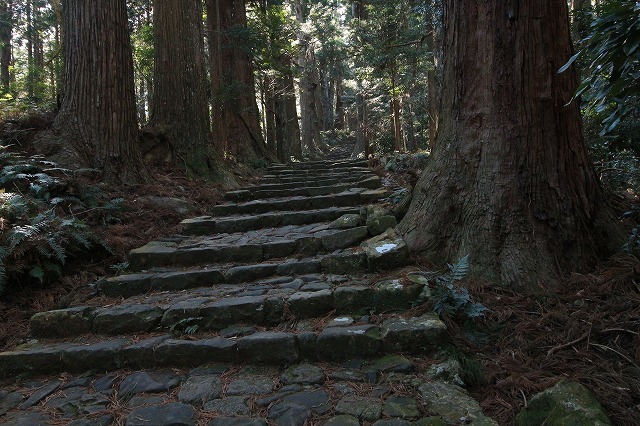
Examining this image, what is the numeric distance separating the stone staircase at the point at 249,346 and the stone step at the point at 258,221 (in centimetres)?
95

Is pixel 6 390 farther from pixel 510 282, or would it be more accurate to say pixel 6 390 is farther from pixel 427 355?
pixel 510 282

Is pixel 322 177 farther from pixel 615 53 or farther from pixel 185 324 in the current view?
pixel 615 53

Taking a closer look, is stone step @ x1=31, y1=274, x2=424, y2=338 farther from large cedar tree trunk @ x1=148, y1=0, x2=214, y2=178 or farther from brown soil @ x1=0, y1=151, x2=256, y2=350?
large cedar tree trunk @ x1=148, y1=0, x2=214, y2=178

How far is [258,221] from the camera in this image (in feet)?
18.1

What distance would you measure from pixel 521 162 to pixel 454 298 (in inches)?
49.0

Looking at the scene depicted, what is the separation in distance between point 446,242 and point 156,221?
3.64 metres

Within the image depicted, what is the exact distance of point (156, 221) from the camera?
17.7 feet

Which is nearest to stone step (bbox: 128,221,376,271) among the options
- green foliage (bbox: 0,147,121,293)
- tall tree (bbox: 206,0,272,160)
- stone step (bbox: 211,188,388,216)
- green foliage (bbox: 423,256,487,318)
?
green foliage (bbox: 0,147,121,293)

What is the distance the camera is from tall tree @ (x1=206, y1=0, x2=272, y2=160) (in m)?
10.7

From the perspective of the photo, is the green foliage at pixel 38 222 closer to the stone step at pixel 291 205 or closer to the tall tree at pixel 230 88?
the stone step at pixel 291 205

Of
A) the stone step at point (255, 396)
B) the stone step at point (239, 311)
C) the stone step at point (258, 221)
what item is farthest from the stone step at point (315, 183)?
the stone step at point (255, 396)

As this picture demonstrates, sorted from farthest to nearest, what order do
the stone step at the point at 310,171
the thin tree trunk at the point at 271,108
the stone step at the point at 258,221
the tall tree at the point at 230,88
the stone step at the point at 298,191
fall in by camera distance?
the thin tree trunk at the point at 271,108, the tall tree at the point at 230,88, the stone step at the point at 310,171, the stone step at the point at 298,191, the stone step at the point at 258,221

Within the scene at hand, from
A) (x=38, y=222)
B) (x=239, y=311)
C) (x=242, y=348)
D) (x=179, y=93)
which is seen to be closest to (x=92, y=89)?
(x=179, y=93)

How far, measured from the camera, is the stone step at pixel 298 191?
666 cm
